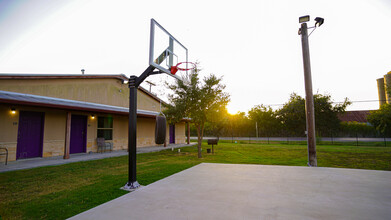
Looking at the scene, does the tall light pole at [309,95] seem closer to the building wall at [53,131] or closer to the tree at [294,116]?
the building wall at [53,131]

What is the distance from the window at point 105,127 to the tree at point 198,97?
204 inches

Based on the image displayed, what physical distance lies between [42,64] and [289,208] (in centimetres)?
1701

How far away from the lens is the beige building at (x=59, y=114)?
7.35m

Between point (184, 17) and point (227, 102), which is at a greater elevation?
point (184, 17)

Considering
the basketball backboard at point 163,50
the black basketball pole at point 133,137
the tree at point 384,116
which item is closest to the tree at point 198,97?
the basketball backboard at point 163,50

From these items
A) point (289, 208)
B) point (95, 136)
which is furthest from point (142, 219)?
point (95, 136)

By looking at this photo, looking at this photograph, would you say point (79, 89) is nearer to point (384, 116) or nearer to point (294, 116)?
point (384, 116)

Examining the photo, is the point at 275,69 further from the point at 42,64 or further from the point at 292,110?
the point at 42,64

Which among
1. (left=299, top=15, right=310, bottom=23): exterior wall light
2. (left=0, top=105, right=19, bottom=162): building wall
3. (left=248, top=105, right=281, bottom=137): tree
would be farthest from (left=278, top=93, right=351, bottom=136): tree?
(left=0, top=105, right=19, bottom=162): building wall

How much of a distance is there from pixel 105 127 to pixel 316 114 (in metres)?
24.4

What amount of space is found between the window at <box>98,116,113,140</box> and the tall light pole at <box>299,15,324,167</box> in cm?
1120

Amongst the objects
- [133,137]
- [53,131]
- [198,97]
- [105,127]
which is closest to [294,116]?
[198,97]

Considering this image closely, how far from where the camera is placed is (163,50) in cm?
511

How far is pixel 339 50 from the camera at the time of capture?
11086 mm
